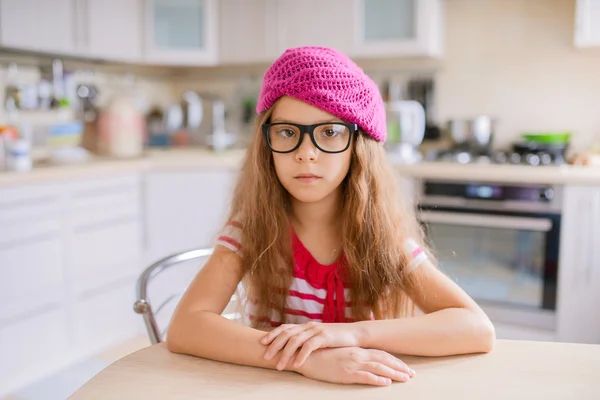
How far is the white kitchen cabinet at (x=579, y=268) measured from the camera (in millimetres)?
2314

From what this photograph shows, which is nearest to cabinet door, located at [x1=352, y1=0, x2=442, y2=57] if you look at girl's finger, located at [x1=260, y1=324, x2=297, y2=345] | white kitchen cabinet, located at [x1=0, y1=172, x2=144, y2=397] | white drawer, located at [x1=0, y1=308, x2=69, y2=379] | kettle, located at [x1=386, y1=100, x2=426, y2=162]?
kettle, located at [x1=386, y1=100, x2=426, y2=162]

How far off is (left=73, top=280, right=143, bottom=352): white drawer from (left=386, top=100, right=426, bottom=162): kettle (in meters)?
1.41

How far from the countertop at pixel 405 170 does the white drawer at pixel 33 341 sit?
552 millimetres

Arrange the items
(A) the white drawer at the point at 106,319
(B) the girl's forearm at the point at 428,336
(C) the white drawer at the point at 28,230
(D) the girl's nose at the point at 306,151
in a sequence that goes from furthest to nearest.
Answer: (A) the white drawer at the point at 106,319, (C) the white drawer at the point at 28,230, (D) the girl's nose at the point at 306,151, (B) the girl's forearm at the point at 428,336

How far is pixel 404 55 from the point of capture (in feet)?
9.74

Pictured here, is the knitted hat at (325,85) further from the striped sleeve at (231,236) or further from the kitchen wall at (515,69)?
the kitchen wall at (515,69)

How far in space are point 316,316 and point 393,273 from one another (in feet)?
0.56

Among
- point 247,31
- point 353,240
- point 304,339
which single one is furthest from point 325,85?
point 247,31

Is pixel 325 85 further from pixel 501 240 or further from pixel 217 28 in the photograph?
pixel 217 28

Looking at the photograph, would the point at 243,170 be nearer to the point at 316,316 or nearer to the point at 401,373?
the point at 316,316

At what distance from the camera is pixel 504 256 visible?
2.53 m

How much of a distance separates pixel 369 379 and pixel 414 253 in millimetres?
351

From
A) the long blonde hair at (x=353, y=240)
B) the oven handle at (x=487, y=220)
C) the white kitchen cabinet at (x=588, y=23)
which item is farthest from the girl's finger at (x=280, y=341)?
the white kitchen cabinet at (x=588, y=23)

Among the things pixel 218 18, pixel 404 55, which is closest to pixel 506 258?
pixel 404 55
